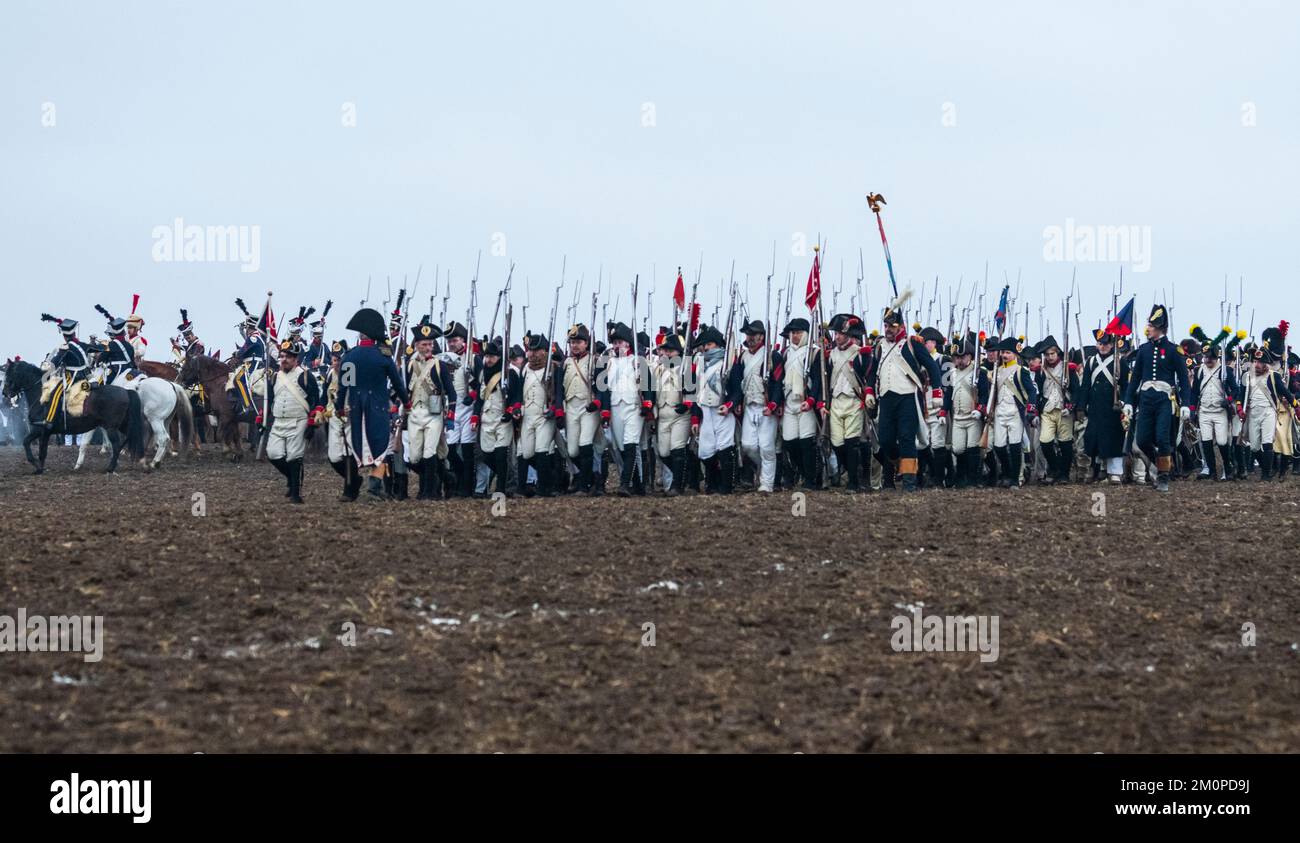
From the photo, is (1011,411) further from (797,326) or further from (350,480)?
(350,480)

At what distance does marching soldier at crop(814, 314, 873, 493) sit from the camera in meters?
18.1

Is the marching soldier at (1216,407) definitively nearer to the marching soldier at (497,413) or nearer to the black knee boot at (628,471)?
the black knee boot at (628,471)

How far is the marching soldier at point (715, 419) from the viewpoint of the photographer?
1827 cm

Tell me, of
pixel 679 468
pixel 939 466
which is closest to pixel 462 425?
pixel 679 468

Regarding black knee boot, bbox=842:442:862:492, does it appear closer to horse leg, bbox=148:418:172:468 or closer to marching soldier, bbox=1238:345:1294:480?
marching soldier, bbox=1238:345:1294:480

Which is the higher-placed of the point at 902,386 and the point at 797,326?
the point at 797,326

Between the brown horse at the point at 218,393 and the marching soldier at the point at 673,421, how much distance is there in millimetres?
12134

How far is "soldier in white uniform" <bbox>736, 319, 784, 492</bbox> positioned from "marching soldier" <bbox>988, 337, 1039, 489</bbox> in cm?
354

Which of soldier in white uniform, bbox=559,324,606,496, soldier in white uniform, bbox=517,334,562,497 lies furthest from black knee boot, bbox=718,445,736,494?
soldier in white uniform, bbox=517,334,562,497

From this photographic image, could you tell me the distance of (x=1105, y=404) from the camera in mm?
19984

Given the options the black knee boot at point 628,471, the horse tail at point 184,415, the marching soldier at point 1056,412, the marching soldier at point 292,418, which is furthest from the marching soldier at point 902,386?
the horse tail at point 184,415

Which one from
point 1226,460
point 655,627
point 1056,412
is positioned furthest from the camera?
point 1226,460

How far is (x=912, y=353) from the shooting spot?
17.8 m

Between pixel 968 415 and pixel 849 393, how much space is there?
2.87m
